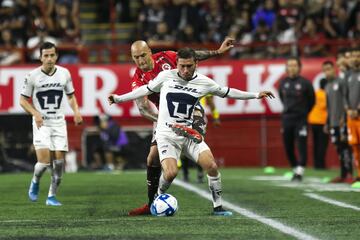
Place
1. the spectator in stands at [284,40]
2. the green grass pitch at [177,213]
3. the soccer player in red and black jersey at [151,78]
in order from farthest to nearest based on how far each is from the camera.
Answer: the spectator in stands at [284,40], the soccer player in red and black jersey at [151,78], the green grass pitch at [177,213]

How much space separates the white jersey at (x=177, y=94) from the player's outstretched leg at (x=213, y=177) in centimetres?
48

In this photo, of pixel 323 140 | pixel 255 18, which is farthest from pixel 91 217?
pixel 255 18

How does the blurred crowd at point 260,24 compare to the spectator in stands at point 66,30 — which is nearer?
the spectator in stands at point 66,30

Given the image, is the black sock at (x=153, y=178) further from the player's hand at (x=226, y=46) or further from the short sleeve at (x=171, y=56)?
the player's hand at (x=226, y=46)

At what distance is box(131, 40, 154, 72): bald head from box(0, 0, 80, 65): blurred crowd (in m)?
14.1

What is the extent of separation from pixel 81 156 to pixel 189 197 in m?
11.3

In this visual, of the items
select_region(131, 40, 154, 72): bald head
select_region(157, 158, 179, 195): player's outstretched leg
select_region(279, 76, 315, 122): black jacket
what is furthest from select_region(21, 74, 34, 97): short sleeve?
select_region(279, 76, 315, 122): black jacket

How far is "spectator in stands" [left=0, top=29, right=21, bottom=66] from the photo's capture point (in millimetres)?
26234

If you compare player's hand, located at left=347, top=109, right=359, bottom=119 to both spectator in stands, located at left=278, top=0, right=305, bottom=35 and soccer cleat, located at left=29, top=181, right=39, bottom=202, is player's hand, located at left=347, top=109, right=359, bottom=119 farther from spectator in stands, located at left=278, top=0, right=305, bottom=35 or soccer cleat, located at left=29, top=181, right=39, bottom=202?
spectator in stands, located at left=278, top=0, right=305, bottom=35

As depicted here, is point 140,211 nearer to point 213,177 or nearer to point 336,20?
point 213,177

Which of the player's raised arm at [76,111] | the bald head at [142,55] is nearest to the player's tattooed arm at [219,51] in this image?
the bald head at [142,55]

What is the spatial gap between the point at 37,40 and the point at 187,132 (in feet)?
50.9

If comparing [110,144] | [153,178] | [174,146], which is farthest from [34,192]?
[110,144]

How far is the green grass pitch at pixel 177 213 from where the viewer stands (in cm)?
1013
